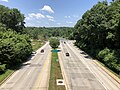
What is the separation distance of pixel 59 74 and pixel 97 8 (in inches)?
1470

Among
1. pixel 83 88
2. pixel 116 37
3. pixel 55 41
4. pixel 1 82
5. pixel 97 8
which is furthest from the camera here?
pixel 55 41

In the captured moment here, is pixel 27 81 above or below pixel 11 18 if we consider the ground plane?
below

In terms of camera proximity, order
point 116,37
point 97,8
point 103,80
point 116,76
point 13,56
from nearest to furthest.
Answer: point 103,80 → point 116,76 → point 13,56 → point 116,37 → point 97,8

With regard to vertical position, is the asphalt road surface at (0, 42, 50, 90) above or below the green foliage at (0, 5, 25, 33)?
below

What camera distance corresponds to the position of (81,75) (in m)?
42.4

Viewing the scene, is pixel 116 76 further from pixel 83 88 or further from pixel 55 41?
pixel 55 41

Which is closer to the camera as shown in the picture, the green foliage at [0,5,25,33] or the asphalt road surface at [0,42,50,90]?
the asphalt road surface at [0,42,50,90]

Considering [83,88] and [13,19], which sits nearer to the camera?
[83,88]

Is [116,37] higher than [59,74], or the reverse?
[116,37]

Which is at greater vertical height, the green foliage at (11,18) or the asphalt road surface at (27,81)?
the green foliage at (11,18)

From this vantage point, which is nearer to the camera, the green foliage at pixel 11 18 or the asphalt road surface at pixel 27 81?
the asphalt road surface at pixel 27 81

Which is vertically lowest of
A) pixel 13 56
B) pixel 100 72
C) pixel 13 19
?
pixel 100 72

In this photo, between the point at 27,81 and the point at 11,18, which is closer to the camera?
the point at 27,81

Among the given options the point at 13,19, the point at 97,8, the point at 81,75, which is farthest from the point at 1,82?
the point at 13,19
